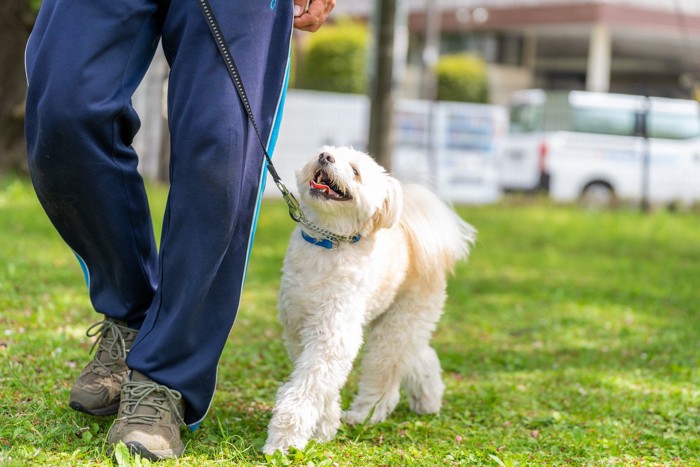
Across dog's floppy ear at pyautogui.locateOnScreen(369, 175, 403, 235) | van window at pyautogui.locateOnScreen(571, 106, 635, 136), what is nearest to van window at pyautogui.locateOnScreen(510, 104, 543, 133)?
van window at pyautogui.locateOnScreen(571, 106, 635, 136)

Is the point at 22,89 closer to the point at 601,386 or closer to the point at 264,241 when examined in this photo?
the point at 264,241

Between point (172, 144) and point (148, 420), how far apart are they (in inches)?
31.0

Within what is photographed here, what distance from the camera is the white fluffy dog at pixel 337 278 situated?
2.74 meters

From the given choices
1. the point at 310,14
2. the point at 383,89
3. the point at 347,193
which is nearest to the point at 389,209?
the point at 347,193

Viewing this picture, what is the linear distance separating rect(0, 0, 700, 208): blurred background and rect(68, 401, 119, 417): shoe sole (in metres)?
1.47

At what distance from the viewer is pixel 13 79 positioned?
9500 millimetres

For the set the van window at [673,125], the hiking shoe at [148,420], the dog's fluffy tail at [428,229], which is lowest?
the hiking shoe at [148,420]

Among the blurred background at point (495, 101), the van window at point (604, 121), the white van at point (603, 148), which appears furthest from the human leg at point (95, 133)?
the van window at point (604, 121)

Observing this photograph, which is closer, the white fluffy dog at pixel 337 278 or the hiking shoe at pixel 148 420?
the hiking shoe at pixel 148 420

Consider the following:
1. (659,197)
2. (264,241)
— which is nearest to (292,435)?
(264,241)

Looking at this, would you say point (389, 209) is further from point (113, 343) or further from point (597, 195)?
point (597, 195)

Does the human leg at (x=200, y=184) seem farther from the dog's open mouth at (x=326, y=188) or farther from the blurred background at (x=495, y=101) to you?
the blurred background at (x=495, y=101)

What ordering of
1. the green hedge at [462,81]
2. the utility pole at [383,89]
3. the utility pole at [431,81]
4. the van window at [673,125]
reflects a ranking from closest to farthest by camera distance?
the utility pole at [383,89] < the utility pole at [431,81] < the van window at [673,125] < the green hedge at [462,81]

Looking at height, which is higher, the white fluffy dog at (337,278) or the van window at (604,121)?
the van window at (604,121)
